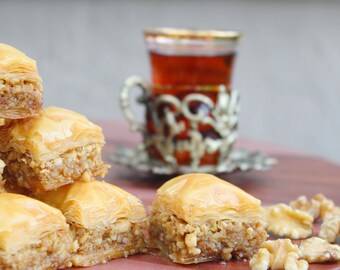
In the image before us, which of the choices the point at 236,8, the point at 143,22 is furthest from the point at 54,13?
the point at 236,8

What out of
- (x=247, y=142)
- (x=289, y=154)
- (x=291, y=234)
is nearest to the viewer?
(x=291, y=234)

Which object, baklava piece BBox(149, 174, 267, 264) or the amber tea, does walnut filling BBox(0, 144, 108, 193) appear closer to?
baklava piece BBox(149, 174, 267, 264)

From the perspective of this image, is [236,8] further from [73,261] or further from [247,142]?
[73,261]

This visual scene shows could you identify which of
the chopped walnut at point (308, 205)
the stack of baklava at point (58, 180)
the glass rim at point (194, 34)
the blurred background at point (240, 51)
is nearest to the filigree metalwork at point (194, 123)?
the glass rim at point (194, 34)

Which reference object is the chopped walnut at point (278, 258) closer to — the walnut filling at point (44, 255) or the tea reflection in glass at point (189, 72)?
the walnut filling at point (44, 255)

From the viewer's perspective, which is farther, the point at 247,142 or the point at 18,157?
the point at 247,142

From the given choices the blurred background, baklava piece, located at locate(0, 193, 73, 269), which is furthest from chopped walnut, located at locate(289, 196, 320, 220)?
the blurred background
